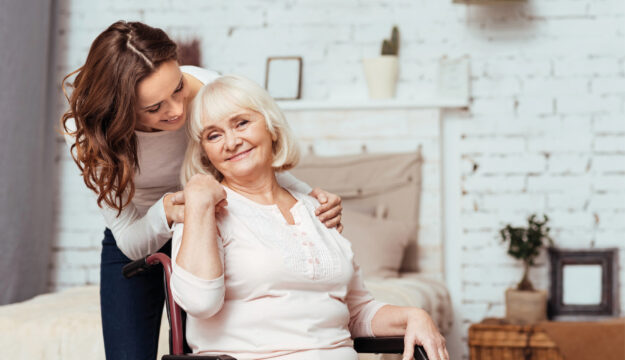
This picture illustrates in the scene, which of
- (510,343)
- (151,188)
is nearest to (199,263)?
(151,188)

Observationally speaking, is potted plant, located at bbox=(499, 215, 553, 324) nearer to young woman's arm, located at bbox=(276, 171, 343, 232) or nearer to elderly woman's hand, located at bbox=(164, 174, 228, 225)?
young woman's arm, located at bbox=(276, 171, 343, 232)

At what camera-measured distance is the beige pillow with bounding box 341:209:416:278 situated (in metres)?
3.31

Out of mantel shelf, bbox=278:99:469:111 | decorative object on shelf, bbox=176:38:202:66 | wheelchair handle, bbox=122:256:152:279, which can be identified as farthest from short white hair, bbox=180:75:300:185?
decorative object on shelf, bbox=176:38:202:66

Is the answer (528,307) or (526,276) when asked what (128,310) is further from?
(526,276)

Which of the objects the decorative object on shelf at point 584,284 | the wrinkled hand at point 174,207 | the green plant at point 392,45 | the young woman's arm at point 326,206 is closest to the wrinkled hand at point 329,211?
the young woman's arm at point 326,206

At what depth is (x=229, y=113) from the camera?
1.65m

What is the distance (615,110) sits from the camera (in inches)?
145

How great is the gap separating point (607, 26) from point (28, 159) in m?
3.06

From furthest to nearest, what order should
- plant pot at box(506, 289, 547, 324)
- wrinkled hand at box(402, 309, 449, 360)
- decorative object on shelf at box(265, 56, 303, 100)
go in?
decorative object on shelf at box(265, 56, 303, 100)
plant pot at box(506, 289, 547, 324)
wrinkled hand at box(402, 309, 449, 360)

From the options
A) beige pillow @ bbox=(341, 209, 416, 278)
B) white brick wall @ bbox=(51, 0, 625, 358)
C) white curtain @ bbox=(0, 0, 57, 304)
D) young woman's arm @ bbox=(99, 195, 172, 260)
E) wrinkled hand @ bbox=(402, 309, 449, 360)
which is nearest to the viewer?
wrinkled hand @ bbox=(402, 309, 449, 360)

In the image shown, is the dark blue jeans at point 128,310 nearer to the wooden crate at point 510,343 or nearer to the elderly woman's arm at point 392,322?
the elderly woman's arm at point 392,322

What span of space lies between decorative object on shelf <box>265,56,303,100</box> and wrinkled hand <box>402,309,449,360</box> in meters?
2.40

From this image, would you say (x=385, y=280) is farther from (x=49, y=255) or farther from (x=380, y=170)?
(x=49, y=255)

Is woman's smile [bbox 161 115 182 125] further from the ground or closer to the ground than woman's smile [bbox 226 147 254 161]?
further from the ground
